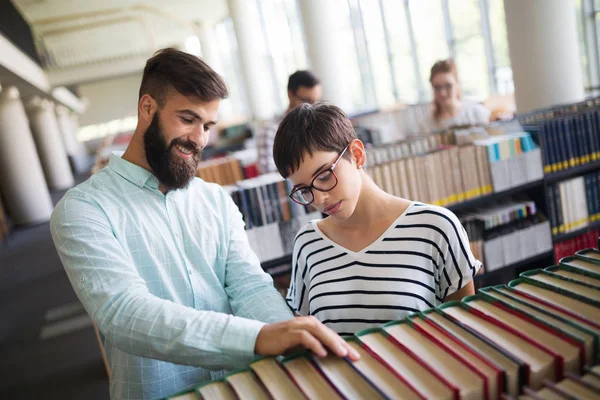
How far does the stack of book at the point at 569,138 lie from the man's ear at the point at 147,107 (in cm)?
266

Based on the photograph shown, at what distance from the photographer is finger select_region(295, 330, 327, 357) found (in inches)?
33.2

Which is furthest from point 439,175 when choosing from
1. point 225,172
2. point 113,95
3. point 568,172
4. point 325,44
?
point 113,95

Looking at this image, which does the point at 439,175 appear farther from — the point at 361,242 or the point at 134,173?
the point at 134,173

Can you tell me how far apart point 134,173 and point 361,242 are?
2.22 feet

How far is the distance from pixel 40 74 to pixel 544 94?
486 inches

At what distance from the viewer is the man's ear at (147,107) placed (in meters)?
1.37

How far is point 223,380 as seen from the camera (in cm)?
85

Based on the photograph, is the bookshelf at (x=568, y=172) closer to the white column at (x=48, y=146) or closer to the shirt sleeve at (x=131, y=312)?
the shirt sleeve at (x=131, y=312)

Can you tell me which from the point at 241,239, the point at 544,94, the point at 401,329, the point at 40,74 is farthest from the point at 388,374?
the point at 40,74

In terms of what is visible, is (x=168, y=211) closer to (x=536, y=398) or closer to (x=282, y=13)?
(x=536, y=398)

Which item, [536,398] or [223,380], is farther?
[223,380]

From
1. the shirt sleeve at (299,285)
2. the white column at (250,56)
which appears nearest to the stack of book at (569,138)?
the shirt sleeve at (299,285)

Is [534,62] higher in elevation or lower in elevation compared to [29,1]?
lower

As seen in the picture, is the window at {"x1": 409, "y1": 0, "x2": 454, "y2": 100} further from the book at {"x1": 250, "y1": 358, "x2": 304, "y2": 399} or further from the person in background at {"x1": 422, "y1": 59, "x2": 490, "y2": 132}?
the book at {"x1": 250, "y1": 358, "x2": 304, "y2": 399}
